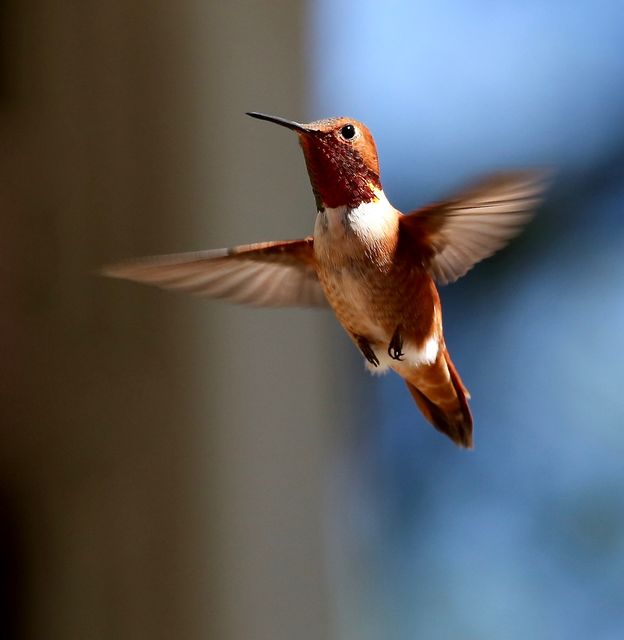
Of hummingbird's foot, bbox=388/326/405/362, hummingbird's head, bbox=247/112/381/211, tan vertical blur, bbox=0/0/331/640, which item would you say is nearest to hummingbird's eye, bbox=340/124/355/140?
hummingbird's head, bbox=247/112/381/211

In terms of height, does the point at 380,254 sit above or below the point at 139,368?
above

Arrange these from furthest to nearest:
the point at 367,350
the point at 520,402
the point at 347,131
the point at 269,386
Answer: the point at 520,402 < the point at 269,386 < the point at 367,350 < the point at 347,131

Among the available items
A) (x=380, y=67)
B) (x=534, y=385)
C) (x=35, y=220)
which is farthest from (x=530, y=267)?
(x=35, y=220)

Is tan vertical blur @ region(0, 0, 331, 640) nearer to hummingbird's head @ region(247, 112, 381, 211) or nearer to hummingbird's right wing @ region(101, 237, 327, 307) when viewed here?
hummingbird's right wing @ region(101, 237, 327, 307)

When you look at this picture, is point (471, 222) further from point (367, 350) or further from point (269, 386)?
point (269, 386)

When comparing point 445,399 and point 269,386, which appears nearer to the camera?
point 445,399

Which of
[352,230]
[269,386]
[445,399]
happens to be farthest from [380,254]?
[269,386]

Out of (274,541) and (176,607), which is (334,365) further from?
(176,607)
